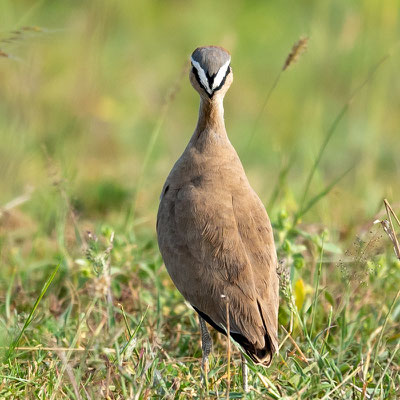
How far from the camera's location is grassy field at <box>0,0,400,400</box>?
3129 millimetres

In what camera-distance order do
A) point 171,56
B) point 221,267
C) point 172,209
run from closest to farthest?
point 221,267 < point 172,209 < point 171,56

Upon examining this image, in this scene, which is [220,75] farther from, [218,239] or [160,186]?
[160,186]

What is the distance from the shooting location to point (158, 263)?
13.4ft

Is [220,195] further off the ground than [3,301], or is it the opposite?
[220,195]

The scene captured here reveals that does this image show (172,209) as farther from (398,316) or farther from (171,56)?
(171,56)

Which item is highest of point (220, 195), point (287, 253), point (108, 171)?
point (220, 195)

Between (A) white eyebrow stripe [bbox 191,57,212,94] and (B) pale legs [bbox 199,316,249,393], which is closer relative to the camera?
(B) pale legs [bbox 199,316,249,393]

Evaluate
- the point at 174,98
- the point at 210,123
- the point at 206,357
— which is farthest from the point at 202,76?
the point at 174,98

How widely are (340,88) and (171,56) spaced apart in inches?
70.5

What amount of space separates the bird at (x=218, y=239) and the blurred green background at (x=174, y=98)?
1.67 metres

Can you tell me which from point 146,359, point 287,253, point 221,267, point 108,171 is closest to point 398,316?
point 287,253

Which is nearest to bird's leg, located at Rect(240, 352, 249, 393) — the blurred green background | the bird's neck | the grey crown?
the bird's neck

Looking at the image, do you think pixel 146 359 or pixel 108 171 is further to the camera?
pixel 108 171

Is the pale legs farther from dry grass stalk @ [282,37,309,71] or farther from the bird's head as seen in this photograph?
dry grass stalk @ [282,37,309,71]
